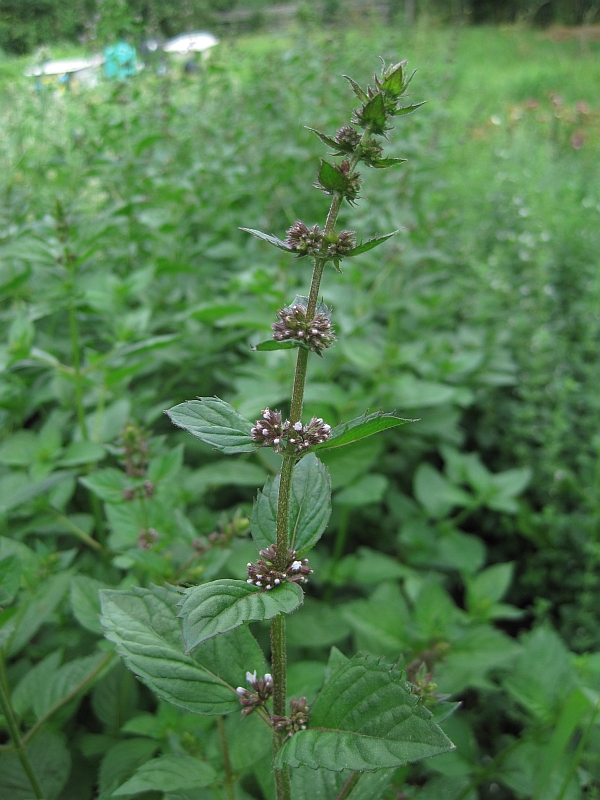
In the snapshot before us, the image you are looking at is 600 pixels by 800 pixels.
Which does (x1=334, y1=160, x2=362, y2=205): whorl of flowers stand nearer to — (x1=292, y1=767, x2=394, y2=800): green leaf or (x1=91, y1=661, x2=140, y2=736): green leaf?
(x1=292, y1=767, x2=394, y2=800): green leaf

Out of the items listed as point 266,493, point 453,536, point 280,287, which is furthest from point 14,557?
point 280,287

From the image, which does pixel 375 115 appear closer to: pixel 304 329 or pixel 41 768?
pixel 304 329

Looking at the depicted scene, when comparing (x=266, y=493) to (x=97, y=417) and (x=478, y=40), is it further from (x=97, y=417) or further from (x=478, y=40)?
(x=478, y=40)

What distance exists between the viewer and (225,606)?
857 mm

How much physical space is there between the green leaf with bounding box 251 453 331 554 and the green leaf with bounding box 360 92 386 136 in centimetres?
53

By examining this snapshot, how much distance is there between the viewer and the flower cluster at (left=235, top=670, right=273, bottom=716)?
990mm

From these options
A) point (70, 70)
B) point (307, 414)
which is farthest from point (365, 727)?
point (70, 70)

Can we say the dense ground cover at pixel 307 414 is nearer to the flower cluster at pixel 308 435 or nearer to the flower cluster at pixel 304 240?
the flower cluster at pixel 308 435

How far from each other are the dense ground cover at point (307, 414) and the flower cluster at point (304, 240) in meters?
0.78

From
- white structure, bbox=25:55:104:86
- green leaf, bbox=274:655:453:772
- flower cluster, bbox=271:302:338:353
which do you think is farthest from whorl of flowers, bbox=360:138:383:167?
white structure, bbox=25:55:104:86

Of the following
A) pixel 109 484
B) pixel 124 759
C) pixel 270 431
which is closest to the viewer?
pixel 270 431

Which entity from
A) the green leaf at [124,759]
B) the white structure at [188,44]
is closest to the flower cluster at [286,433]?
the green leaf at [124,759]

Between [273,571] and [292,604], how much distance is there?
0.11m

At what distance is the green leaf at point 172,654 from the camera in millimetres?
962
